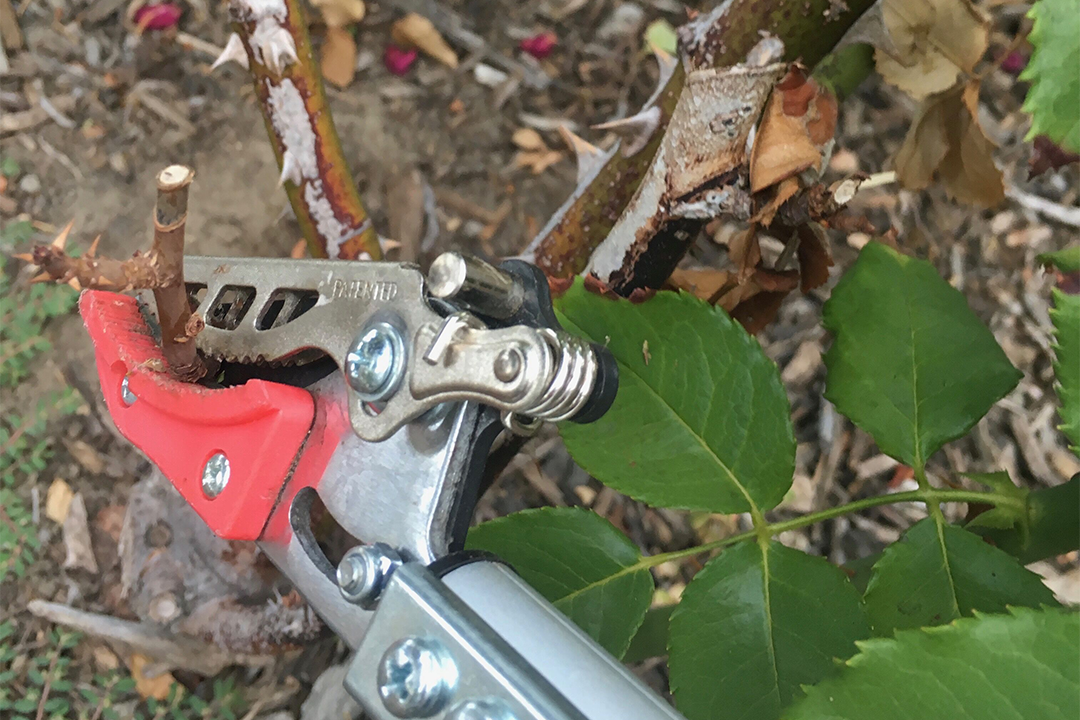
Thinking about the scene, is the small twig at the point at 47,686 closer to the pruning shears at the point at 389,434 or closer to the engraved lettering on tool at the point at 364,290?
the pruning shears at the point at 389,434

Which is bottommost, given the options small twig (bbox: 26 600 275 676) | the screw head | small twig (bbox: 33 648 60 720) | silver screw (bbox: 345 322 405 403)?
small twig (bbox: 33 648 60 720)

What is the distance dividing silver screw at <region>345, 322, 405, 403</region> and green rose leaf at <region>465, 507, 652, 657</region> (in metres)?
0.17

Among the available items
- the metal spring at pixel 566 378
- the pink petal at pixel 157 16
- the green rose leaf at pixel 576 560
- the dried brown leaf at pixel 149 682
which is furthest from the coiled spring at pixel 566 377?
the pink petal at pixel 157 16

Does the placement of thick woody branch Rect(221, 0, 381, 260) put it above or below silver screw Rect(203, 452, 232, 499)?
above

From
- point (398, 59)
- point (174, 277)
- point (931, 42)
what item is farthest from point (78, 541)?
point (931, 42)

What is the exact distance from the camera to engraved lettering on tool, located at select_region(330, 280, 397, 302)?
540 millimetres

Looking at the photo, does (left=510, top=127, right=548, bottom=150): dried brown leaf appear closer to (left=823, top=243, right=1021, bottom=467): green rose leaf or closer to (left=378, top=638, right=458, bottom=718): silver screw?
(left=823, top=243, right=1021, bottom=467): green rose leaf

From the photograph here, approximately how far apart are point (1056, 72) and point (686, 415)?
341 mm

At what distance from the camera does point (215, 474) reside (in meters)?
0.60

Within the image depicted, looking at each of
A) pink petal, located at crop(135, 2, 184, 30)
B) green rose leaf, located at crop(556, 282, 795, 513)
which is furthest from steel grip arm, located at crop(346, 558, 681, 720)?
pink petal, located at crop(135, 2, 184, 30)

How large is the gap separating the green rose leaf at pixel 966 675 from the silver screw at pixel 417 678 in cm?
19

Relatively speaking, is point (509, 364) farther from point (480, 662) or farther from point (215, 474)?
point (215, 474)

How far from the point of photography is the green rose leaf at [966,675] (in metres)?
0.40

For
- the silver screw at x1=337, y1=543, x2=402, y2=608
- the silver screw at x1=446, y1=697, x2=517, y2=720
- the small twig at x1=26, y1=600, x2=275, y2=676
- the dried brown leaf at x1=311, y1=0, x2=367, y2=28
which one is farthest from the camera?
the dried brown leaf at x1=311, y1=0, x2=367, y2=28
